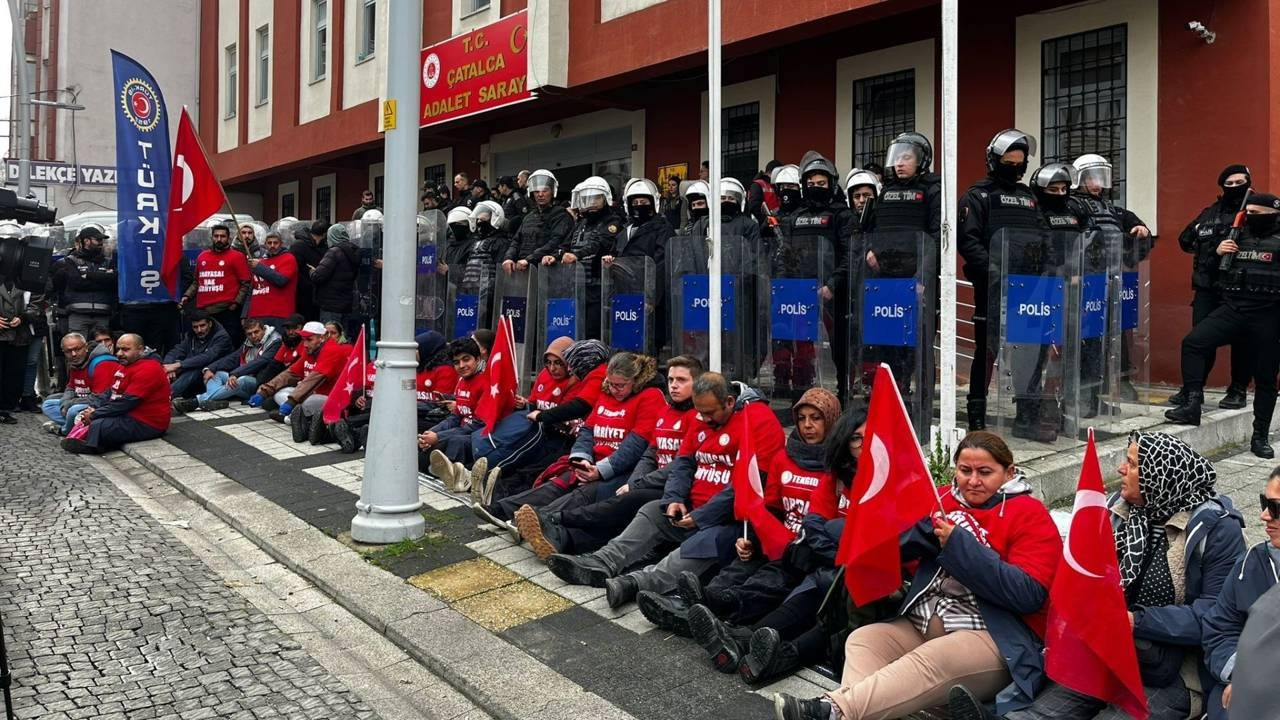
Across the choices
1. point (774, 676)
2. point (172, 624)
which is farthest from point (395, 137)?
point (774, 676)

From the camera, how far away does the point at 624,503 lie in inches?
233

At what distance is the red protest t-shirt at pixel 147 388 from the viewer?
A: 32.7ft

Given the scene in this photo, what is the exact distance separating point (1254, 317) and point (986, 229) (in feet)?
7.65

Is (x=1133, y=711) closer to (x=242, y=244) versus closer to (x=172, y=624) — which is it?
(x=172, y=624)

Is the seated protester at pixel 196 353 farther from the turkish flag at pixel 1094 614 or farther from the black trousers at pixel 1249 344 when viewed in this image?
the turkish flag at pixel 1094 614

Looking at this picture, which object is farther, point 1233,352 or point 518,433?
point 1233,352

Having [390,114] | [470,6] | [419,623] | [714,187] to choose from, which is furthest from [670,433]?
[470,6]

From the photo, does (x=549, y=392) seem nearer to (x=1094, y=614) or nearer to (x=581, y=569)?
(x=581, y=569)

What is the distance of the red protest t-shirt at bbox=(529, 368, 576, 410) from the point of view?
7.82 meters

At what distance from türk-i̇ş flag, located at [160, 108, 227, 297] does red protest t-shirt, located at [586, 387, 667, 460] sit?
723 cm

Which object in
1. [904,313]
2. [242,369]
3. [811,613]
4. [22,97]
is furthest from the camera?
[22,97]

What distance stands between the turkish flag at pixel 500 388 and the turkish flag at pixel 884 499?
4147 millimetres

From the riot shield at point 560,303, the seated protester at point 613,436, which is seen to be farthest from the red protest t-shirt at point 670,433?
the riot shield at point 560,303

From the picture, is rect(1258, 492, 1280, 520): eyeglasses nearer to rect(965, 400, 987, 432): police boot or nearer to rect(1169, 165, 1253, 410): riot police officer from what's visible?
rect(965, 400, 987, 432): police boot
